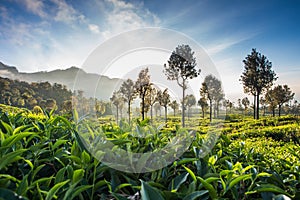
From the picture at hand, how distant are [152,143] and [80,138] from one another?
0.26 meters

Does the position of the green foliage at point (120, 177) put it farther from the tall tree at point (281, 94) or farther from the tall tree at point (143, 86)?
the tall tree at point (281, 94)

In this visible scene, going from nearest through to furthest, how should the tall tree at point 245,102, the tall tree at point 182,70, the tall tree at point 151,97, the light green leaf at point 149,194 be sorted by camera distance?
the light green leaf at point 149,194, the tall tree at point 182,70, the tall tree at point 151,97, the tall tree at point 245,102

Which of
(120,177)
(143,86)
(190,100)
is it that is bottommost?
(120,177)

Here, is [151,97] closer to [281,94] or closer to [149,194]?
[149,194]

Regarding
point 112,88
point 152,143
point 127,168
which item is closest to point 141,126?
point 152,143

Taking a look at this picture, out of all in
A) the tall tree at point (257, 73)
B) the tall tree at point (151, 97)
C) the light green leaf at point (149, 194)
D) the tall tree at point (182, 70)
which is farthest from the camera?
the tall tree at point (257, 73)

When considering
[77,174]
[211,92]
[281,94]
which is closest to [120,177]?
[77,174]

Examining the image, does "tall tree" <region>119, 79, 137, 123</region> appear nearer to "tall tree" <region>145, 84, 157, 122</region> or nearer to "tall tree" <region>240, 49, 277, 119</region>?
"tall tree" <region>145, 84, 157, 122</region>

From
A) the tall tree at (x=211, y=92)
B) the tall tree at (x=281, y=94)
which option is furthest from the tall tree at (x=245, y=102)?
the tall tree at (x=211, y=92)

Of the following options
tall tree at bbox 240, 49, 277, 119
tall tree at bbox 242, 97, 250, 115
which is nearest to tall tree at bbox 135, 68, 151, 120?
tall tree at bbox 240, 49, 277, 119

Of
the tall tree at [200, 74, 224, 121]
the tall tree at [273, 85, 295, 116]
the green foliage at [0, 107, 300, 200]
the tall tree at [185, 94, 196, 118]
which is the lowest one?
the green foliage at [0, 107, 300, 200]

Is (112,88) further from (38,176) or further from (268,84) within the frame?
(268,84)

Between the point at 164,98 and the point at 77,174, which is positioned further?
the point at 164,98

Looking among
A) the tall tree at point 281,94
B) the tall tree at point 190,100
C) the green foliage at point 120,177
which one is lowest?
the green foliage at point 120,177
